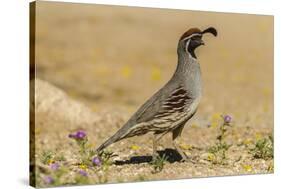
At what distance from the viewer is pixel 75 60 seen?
16.5 m

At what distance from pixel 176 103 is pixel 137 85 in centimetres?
595

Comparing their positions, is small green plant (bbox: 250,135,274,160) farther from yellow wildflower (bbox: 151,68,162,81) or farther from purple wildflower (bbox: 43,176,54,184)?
yellow wildflower (bbox: 151,68,162,81)

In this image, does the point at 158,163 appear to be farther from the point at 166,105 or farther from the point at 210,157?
the point at 210,157

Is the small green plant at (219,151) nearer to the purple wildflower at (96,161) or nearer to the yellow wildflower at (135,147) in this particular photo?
the yellow wildflower at (135,147)

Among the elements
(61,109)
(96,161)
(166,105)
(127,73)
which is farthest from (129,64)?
(96,161)

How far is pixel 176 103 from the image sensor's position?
1023 centimetres

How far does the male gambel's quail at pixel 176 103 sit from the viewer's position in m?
10.2

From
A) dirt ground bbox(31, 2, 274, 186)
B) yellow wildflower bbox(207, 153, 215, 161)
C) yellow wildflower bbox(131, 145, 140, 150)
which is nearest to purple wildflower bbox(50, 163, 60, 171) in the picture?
dirt ground bbox(31, 2, 274, 186)

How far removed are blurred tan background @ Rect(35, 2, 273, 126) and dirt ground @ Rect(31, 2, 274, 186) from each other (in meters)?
0.02

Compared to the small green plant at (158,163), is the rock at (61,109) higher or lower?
higher

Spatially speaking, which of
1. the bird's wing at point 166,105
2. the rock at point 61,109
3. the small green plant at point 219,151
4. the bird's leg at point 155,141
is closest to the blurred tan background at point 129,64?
the rock at point 61,109

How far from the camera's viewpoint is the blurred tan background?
14.7 meters

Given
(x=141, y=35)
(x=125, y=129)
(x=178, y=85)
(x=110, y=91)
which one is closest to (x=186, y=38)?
(x=178, y=85)

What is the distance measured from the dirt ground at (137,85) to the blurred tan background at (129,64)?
0.9 inches
